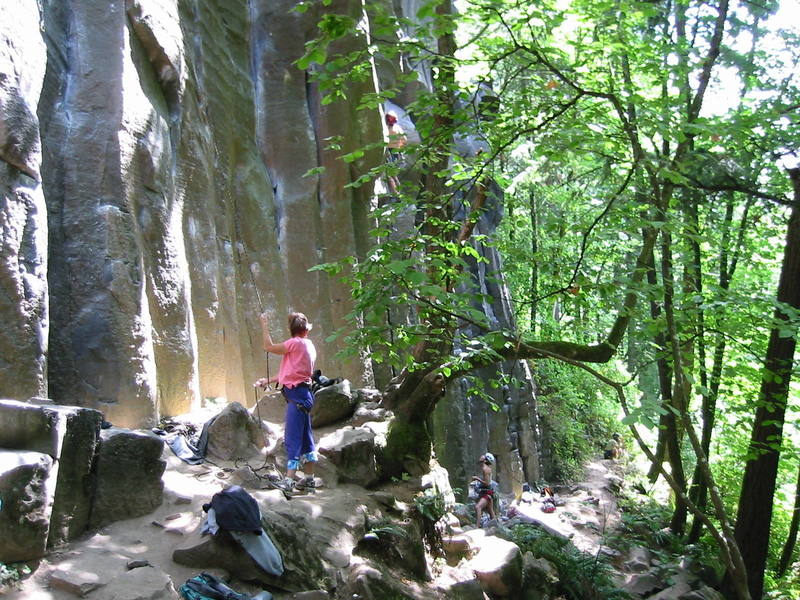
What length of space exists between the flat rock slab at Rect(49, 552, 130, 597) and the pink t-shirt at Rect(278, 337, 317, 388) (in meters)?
2.82

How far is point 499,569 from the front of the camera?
8.28 metres

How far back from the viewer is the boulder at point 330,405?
10227 mm

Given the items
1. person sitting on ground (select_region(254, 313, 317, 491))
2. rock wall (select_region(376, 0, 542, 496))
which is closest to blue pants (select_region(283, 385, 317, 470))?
person sitting on ground (select_region(254, 313, 317, 491))

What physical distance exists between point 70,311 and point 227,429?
2164mm

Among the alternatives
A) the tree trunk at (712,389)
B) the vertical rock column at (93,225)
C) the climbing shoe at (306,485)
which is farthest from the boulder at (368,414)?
the tree trunk at (712,389)

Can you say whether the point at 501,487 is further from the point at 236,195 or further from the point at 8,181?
the point at 8,181

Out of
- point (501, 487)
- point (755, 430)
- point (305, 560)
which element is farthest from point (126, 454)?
point (501, 487)

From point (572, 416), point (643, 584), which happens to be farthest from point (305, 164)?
point (572, 416)

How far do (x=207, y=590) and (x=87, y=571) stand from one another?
0.83 m

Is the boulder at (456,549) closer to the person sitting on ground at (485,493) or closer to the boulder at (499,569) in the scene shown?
the boulder at (499,569)

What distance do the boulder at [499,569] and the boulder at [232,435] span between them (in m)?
3.14

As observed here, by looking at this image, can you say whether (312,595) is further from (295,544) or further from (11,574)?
(11,574)

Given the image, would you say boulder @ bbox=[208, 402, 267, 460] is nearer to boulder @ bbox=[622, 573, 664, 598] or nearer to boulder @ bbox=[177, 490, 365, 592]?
boulder @ bbox=[177, 490, 365, 592]

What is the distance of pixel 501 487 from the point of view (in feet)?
64.2
